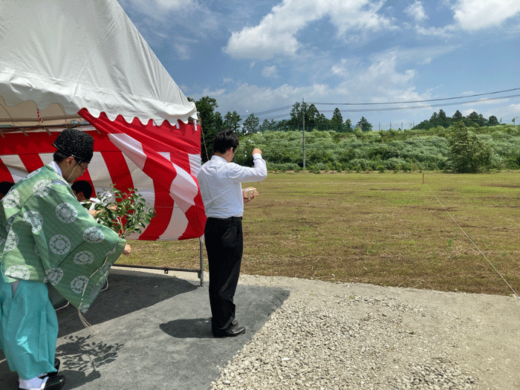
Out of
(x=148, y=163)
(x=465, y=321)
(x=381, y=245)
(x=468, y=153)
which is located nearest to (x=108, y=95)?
(x=148, y=163)

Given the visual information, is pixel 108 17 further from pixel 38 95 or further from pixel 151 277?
pixel 151 277

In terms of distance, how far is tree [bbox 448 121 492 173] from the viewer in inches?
1391

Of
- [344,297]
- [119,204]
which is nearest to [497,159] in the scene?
[344,297]

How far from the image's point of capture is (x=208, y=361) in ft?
10.6

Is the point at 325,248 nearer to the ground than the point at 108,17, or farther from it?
nearer to the ground

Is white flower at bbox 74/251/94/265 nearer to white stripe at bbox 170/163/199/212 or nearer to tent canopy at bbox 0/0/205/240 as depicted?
tent canopy at bbox 0/0/205/240

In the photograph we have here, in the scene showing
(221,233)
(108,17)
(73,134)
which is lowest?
(221,233)

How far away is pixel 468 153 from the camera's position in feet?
118

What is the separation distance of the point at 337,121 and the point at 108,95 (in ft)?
263

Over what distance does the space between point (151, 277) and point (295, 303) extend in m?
2.18

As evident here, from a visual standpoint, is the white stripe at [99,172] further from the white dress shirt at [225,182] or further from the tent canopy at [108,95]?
the white dress shirt at [225,182]

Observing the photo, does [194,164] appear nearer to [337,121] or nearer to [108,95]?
[108,95]

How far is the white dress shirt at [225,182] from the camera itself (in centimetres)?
342

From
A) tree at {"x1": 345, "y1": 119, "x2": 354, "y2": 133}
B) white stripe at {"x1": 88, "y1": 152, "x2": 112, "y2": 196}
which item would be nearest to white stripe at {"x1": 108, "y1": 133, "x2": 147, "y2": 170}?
white stripe at {"x1": 88, "y1": 152, "x2": 112, "y2": 196}
